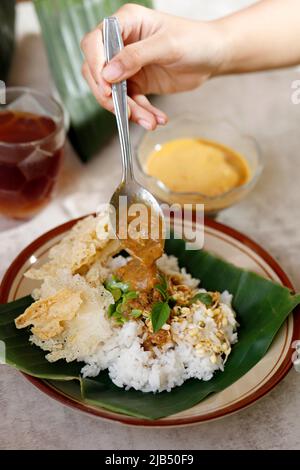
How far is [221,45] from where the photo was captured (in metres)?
1.99

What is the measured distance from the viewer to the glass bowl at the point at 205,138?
1856mm

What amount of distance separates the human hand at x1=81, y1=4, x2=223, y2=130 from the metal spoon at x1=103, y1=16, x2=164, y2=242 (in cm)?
4

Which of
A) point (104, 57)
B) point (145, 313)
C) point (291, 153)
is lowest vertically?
point (291, 153)

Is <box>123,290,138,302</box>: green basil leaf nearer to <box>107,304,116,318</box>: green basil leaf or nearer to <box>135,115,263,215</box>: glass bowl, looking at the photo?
<box>107,304,116,318</box>: green basil leaf

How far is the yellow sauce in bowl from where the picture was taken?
1.97 m

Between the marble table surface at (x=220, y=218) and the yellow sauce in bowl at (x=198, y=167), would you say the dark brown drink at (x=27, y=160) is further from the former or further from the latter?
the yellow sauce in bowl at (x=198, y=167)

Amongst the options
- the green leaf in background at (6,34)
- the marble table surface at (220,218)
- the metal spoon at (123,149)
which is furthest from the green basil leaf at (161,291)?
the green leaf in background at (6,34)

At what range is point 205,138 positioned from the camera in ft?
7.16

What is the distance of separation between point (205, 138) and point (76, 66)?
1.63 ft

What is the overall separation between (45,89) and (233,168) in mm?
873

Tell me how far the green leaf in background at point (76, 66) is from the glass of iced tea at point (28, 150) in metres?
0.17
